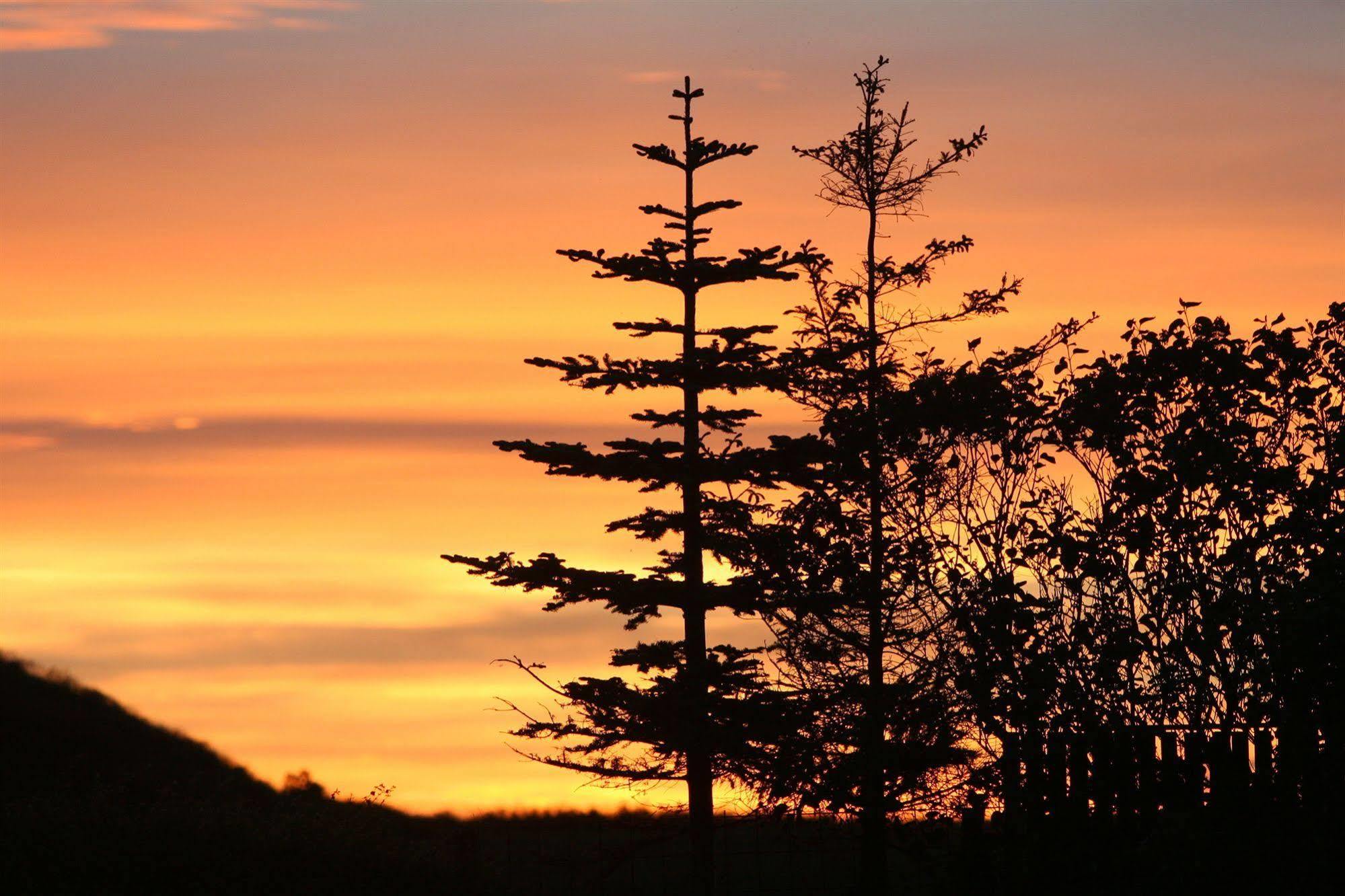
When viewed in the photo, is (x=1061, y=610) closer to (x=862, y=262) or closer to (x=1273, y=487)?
(x=1273, y=487)

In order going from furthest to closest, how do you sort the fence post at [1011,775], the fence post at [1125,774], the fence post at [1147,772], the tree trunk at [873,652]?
the tree trunk at [873,652]
the fence post at [1011,775]
the fence post at [1125,774]
the fence post at [1147,772]

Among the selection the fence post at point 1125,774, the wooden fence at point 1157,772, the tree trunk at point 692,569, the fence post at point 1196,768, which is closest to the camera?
the wooden fence at point 1157,772

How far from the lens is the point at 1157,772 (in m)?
15.7

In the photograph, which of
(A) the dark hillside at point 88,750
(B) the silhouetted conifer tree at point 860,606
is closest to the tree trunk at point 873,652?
(B) the silhouetted conifer tree at point 860,606

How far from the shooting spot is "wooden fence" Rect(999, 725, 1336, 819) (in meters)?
14.4

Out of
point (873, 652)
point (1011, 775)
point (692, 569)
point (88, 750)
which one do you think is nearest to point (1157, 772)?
point (1011, 775)

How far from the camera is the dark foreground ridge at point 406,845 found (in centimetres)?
1389

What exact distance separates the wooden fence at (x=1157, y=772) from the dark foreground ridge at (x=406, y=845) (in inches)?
13.6

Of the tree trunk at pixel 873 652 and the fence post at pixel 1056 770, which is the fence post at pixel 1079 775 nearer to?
the fence post at pixel 1056 770

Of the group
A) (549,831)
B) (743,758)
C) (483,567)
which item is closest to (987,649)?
(743,758)

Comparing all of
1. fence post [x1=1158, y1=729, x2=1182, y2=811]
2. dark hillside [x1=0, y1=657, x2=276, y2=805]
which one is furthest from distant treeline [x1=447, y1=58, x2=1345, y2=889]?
dark hillside [x1=0, y1=657, x2=276, y2=805]

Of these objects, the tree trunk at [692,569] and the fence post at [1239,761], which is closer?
the fence post at [1239,761]

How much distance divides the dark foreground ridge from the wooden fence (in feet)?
1.13

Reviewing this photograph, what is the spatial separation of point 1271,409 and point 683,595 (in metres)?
14.4
